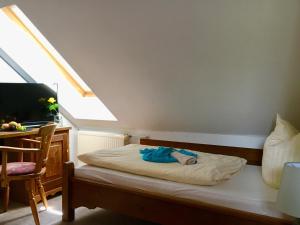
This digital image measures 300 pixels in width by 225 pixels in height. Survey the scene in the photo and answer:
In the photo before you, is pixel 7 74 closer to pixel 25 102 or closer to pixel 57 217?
pixel 25 102

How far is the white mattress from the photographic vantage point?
1873 mm

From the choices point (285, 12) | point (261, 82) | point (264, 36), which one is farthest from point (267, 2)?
point (261, 82)

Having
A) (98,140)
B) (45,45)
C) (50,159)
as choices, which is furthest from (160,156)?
(45,45)

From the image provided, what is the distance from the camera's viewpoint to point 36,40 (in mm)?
3592

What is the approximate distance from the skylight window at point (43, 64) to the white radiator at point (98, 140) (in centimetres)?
23

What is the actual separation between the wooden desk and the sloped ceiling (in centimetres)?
71

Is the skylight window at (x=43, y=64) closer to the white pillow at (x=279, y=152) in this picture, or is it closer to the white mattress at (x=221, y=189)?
the white mattress at (x=221, y=189)

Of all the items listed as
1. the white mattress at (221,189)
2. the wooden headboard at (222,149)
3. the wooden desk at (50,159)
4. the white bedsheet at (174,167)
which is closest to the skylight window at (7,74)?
the wooden desk at (50,159)

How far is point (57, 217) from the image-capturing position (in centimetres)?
275

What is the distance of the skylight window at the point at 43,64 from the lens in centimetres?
337

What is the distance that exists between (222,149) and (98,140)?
1714mm

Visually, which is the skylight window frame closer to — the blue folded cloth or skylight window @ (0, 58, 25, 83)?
skylight window @ (0, 58, 25, 83)

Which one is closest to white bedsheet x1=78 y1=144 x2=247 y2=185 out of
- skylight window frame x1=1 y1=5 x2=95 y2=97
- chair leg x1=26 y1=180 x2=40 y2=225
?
chair leg x1=26 y1=180 x2=40 y2=225

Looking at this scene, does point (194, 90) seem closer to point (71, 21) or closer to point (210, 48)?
point (210, 48)
